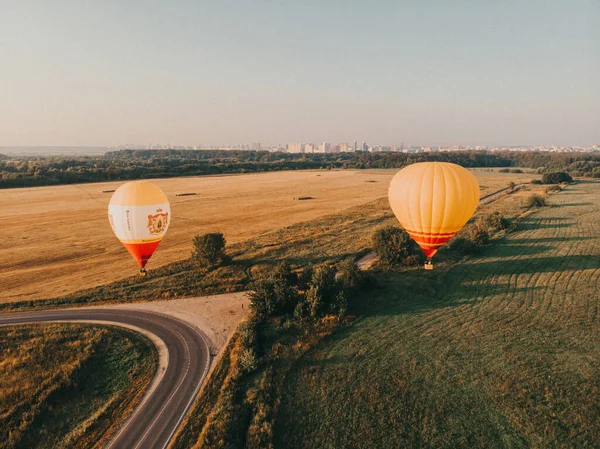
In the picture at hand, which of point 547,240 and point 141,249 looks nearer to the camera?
point 141,249

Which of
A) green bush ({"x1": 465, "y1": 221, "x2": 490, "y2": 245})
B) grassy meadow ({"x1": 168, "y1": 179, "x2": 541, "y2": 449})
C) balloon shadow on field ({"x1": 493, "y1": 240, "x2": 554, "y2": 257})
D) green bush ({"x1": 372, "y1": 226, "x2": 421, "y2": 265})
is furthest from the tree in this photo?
balloon shadow on field ({"x1": 493, "y1": 240, "x2": 554, "y2": 257})

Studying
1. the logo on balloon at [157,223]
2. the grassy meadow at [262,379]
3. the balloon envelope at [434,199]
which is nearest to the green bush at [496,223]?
the grassy meadow at [262,379]

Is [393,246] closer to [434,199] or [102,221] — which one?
[434,199]

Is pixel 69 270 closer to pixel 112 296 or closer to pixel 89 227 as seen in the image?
pixel 112 296

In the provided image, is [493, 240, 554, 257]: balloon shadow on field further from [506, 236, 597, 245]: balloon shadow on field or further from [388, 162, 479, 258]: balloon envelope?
[388, 162, 479, 258]: balloon envelope

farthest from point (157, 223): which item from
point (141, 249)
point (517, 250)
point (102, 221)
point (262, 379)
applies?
point (102, 221)

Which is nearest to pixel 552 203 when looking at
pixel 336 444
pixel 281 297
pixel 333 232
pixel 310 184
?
pixel 333 232

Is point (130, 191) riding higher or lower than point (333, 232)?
higher
